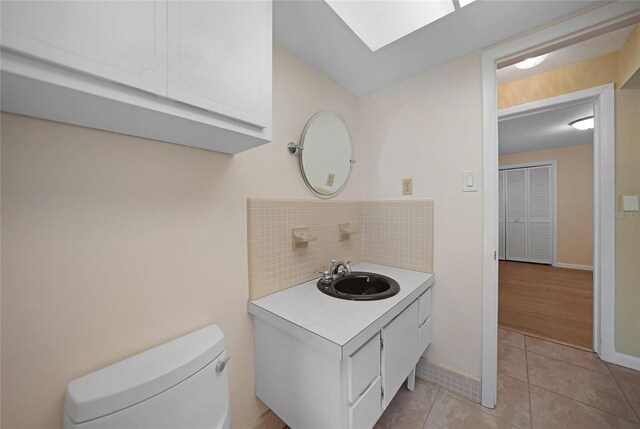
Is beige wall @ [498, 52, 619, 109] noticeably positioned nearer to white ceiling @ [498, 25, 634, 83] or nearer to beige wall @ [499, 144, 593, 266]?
white ceiling @ [498, 25, 634, 83]

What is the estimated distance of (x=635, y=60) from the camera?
150 cm

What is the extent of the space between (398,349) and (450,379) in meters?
0.70

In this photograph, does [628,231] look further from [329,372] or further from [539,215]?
[539,215]

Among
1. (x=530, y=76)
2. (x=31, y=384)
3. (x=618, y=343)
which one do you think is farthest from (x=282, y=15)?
(x=618, y=343)

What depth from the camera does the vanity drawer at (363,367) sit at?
86cm

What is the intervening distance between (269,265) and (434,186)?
1190 mm

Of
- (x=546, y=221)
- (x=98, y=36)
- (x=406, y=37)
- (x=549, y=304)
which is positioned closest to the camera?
(x=98, y=36)

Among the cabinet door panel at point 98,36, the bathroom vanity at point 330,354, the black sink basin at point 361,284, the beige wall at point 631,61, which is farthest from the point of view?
the beige wall at point 631,61

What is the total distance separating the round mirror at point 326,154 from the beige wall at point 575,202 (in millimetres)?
4858

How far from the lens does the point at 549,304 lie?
2756 mm

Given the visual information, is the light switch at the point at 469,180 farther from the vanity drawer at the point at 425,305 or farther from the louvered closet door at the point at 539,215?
the louvered closet door at the point at 539,215

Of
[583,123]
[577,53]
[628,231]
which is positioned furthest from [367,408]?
[583,123]

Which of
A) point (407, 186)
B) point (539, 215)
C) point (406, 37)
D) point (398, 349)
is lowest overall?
point (398, 349)

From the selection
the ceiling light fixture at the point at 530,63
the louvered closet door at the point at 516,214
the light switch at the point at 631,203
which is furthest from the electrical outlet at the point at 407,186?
the louvered closet door at the point at 516,214
